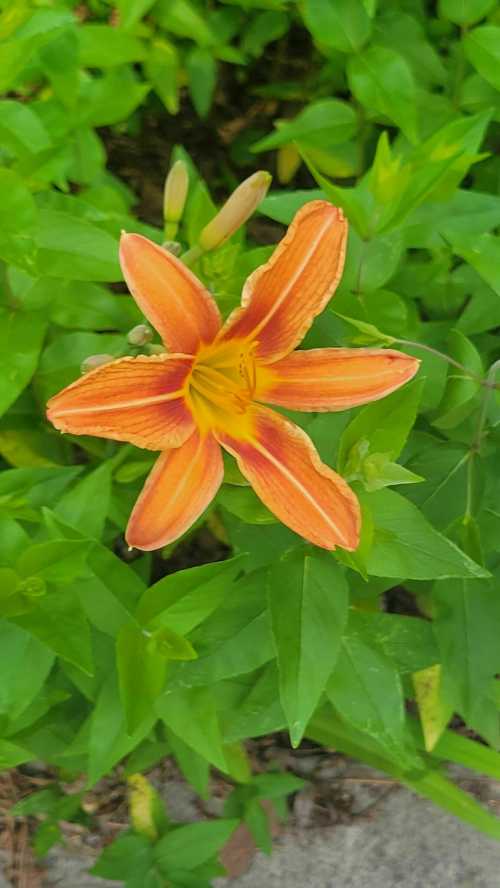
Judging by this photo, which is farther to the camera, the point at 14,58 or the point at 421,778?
the point at 421,778

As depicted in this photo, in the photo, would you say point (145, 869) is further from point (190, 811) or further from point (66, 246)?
point (66, 246)

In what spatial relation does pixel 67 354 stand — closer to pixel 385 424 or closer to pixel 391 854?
pixel 385 424

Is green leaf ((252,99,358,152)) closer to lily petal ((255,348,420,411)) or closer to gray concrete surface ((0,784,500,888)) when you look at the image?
lily petal ((255,348,420,411))

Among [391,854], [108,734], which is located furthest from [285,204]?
[391,854]

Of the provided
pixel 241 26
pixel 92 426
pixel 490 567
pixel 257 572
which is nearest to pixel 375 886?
pixel 490 567

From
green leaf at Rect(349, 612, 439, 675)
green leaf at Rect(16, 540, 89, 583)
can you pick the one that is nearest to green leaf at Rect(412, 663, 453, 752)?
green leaf at Rect(349, 612, 439, 675)

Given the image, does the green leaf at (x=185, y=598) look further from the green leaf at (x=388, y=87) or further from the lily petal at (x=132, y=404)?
the green leaf at (x=388, y=87)
